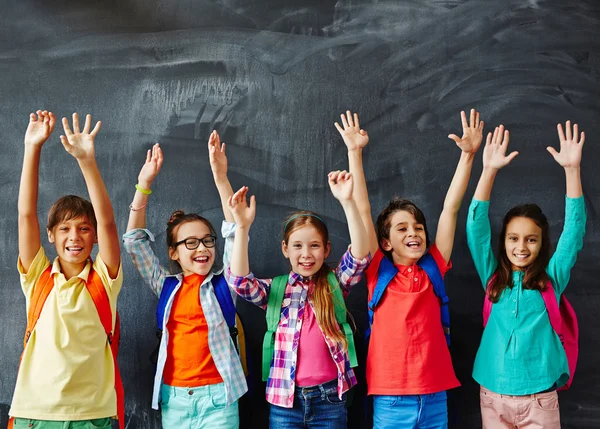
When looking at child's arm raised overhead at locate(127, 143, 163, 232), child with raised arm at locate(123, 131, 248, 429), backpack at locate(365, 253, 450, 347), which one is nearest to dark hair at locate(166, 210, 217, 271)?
child with raised arm at locate(123, 131, 248, 429)

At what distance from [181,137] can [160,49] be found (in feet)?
1.44

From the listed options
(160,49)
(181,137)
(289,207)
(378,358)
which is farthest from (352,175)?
(160,49)

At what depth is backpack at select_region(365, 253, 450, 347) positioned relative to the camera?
2623 millimetres

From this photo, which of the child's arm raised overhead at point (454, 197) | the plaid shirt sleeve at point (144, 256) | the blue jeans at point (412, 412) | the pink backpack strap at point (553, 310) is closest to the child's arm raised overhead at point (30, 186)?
the plaid shirt sleeve at point (144, 256)

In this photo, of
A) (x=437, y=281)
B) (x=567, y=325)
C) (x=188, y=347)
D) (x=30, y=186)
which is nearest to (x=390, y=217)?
(x=437, y=281)

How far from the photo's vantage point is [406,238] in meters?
2.65

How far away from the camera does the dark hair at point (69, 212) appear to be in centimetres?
256

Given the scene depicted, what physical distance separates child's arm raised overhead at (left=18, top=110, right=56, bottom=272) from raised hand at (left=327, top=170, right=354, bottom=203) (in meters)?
1.10

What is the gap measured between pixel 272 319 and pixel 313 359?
0.76 feet

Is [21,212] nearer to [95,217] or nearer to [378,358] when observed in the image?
[95,217]

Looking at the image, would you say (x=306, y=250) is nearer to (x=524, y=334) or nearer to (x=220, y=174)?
(x=220, y=174)

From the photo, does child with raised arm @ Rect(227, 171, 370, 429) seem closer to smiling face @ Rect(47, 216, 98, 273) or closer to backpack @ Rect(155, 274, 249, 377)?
backpack @ Rect(155, 274, 249, 377)

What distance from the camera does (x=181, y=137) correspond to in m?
3.07

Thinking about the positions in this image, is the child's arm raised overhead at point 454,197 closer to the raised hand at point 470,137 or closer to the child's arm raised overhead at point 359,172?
the raised hand at point 470,137
